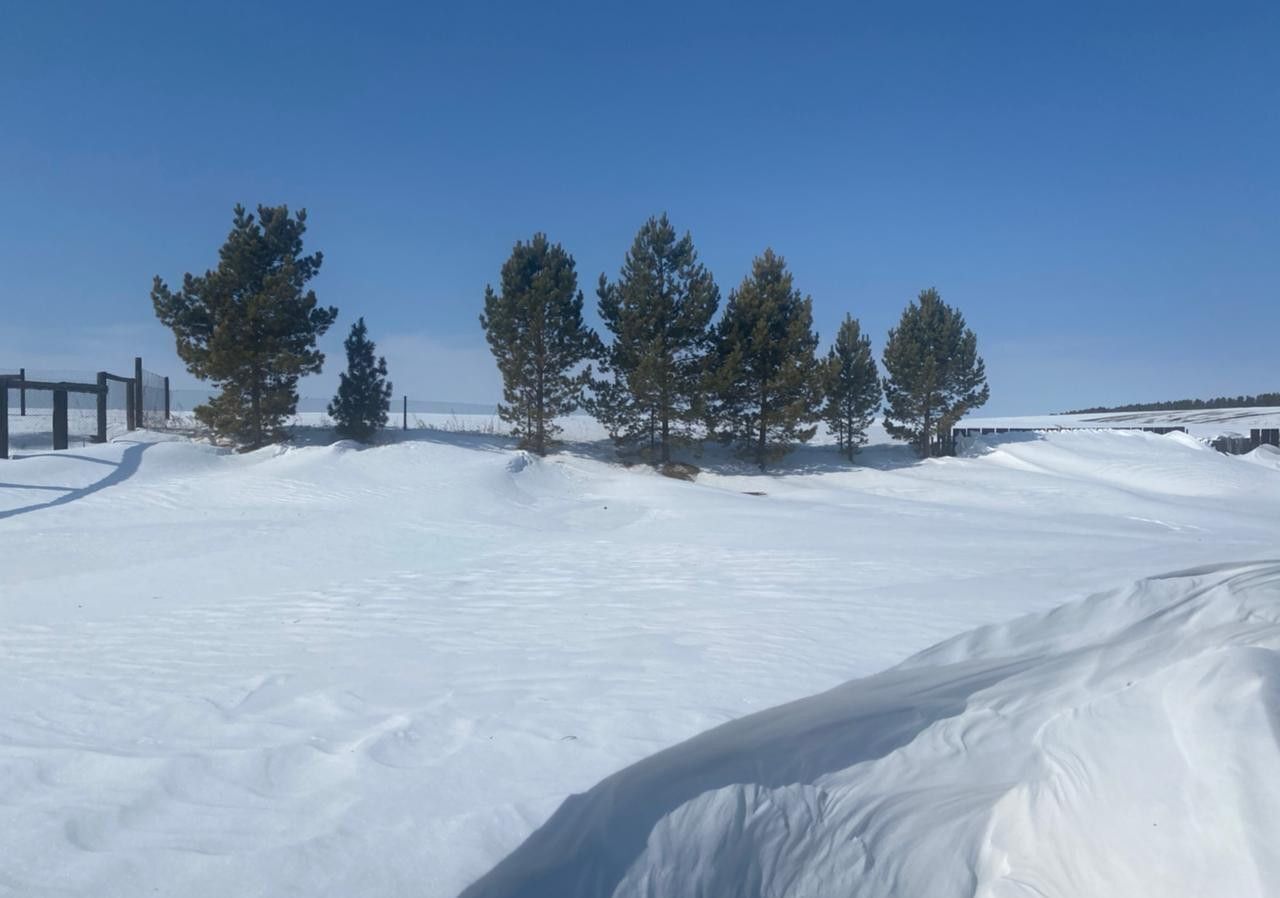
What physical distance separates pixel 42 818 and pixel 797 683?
432 centimetres

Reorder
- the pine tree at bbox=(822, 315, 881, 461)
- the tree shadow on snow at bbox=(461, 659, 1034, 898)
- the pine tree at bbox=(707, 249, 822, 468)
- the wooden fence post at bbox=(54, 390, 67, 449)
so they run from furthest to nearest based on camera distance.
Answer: the pine tree at bbox=(822, 315, 881, 461)
the pine tree at bbox=(707, 249, 822, 468)
the wooden fence post at bbox=(54, 390, 67, 449)
the tree shadow on snow at bbox=(461, 659, 1034, 898)

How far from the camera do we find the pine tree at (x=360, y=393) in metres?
24.9

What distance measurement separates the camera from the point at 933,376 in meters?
29.5

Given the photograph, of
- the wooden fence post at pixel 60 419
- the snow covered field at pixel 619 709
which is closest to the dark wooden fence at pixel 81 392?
the wooden fence post at pixel 60 419

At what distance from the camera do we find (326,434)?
25750 mm

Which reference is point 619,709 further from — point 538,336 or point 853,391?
point 853,391

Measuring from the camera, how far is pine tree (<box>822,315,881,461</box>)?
29.8 meters

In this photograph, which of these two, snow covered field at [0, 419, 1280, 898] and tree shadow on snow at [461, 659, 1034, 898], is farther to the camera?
tree shadow on snow at [461, 659, 1034, 898]

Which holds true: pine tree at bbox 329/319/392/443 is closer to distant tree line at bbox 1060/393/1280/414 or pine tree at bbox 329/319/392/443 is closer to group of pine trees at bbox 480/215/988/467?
group of pine trees at bbox 480/215/988/467

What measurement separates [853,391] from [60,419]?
68.4ft

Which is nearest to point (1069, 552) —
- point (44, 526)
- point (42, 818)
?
point (42, 818)

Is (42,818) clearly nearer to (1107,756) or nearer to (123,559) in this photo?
(1107,756)

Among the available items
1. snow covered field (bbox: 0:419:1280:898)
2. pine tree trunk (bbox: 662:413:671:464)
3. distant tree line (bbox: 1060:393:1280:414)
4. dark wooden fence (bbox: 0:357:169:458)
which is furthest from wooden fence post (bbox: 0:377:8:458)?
distant tree line (bbox: 1060:393:1280:414)

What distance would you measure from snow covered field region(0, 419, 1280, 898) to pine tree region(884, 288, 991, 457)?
16.6 meters
